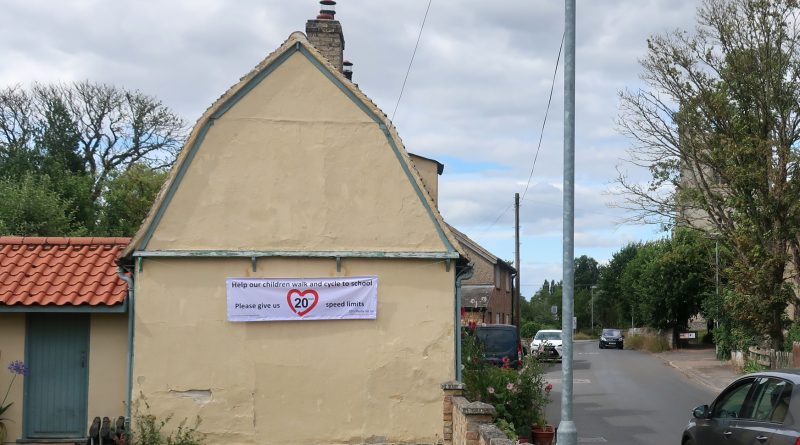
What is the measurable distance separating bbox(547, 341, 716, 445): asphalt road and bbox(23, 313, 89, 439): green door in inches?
339

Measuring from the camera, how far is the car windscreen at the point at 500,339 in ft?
71.4

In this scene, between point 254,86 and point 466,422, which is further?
point 254,86

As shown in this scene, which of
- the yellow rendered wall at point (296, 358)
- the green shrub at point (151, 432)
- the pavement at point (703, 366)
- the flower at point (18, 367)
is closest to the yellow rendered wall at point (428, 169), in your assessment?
the yellow rendered wall at point (296, 358)

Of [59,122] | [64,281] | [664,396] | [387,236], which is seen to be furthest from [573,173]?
[59,122]

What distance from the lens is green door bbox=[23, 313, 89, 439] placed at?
12.6 metres

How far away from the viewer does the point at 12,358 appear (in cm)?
1252

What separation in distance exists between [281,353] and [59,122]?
39.0 metres

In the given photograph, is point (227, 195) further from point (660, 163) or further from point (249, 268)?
point (660, 163)

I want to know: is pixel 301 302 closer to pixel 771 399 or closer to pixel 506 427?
pixel 506 427

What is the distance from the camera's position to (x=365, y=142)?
12.9 meters

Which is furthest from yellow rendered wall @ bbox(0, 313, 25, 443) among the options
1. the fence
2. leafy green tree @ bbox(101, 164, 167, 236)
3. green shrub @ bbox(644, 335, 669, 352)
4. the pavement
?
green shrub @ bbox(644, 335, 669, 352)

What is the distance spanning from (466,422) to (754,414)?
2.98 meters

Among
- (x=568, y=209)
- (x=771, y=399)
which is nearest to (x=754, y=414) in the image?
(x=771, y=399)

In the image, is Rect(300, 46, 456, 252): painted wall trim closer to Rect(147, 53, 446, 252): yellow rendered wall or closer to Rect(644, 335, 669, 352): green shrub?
Rect(147, 53, 446, 252): yellow rendered wall
